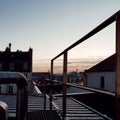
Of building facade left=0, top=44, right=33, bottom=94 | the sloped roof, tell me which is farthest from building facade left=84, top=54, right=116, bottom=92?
building facade left=0, top=44, right=33, bottom=94

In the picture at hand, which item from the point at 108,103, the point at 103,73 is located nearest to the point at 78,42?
the point at 108,103

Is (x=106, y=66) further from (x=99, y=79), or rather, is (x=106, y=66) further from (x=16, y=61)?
(x=16, y=61)

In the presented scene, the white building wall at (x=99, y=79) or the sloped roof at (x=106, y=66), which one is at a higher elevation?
the sloped roof at (x=106, y=66)

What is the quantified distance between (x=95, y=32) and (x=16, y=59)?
4494 centimetres

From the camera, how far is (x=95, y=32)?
7.22 feet

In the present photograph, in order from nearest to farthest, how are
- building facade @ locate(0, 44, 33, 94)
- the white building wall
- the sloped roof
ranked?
1. the white building wall
2. the sloped roof
3. building facade @ locate(0, 44, 33, 94)

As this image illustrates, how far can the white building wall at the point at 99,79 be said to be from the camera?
2623 centimetres

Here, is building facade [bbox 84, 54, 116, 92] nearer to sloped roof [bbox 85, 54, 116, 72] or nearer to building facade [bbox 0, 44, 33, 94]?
sloped roof [bbox 85, 54, 116, 72]

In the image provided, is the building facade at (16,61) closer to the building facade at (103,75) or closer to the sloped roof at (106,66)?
the building facade at (103,75)

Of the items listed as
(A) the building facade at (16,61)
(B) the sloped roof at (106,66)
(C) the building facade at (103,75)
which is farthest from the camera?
(A) the building facade at (16,61)

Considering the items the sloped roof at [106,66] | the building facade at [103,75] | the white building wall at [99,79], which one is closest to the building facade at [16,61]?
the building facade at [103,75]

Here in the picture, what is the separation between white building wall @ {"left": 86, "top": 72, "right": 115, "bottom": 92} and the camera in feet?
86.1

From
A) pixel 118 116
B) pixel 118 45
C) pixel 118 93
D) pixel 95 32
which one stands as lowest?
pixel 118 116

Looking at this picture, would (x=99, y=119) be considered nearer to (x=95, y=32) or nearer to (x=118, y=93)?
(x=95, y=32)
